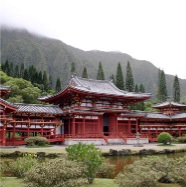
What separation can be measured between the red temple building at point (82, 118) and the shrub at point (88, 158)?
52.6ft

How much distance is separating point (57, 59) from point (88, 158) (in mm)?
149814

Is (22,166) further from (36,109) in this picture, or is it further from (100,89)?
(100,89)

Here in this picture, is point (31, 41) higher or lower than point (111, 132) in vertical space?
higher

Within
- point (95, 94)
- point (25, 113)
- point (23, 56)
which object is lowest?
point (25, 113)

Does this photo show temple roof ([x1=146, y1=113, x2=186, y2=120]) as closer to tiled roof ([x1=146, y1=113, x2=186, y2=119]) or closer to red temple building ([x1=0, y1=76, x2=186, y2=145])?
tiled roof ([x1=146, y1=113, x2=186, y2=119])

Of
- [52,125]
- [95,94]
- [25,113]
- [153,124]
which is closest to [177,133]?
[153,124]

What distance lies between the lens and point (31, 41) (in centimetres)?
16375

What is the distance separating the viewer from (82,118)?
3603 centimetres

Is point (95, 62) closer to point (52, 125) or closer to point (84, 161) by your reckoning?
point (52, 125)

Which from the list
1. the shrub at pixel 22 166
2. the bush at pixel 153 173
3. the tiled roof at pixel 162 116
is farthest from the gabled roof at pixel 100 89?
the bush at pixel 153 173

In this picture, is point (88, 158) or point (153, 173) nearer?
point (153, 173)

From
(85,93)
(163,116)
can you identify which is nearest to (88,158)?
(85,93)

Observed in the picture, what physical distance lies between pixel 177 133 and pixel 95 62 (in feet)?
445

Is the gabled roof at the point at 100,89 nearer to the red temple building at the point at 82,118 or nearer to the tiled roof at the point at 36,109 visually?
the red temple building at the point at 82,118
